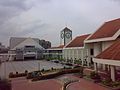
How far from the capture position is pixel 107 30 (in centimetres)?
3180

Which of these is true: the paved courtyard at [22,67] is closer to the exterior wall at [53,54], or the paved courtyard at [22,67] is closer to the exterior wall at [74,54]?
the exterior wall at [74,54]

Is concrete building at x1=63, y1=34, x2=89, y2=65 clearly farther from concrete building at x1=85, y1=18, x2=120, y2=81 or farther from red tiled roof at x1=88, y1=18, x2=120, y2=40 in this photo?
red tiled roof at x1=88, y1=18, x2=120, y2=40

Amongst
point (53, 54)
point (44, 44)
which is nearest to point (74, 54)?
point (53, 54)

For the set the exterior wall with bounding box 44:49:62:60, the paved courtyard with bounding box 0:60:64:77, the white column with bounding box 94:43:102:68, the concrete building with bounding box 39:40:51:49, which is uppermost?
the concrete building with bounding box 39:40:51:49

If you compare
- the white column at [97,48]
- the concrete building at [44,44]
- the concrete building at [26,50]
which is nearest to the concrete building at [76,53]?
the white column at [97,48]

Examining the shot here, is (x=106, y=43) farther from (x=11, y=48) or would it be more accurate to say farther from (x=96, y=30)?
(x=11, y=48)

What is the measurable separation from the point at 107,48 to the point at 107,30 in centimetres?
626

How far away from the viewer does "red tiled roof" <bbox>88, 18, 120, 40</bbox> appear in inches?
1158

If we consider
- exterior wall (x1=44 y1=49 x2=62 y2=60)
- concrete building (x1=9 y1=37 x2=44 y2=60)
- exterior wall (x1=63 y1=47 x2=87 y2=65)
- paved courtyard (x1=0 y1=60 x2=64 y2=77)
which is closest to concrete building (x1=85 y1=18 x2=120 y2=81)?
exterior wall (x1=63 y1=47 x2=87 y2=65)

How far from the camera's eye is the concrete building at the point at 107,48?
72.0 feet

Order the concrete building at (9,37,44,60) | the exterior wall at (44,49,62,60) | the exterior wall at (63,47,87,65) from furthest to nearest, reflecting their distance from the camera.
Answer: the concrete building at (9,37,44,60) < the exterior wall at (44,49,62,60) < the exterior wall at (63,47,87,65)

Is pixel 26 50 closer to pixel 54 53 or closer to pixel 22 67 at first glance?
pixel 54 53

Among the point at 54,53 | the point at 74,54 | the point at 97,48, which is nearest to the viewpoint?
the point at 97,48

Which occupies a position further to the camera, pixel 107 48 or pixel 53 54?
pixel 53 54
